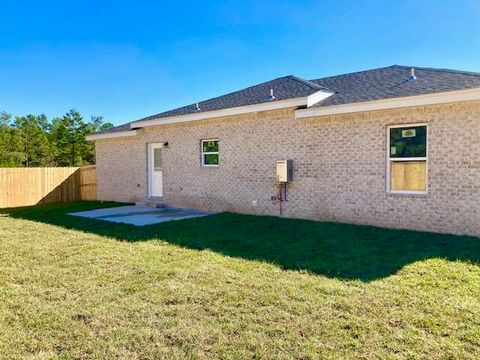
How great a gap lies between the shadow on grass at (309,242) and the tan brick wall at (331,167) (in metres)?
0.56

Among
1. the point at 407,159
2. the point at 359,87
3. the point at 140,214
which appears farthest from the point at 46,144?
the point at 407,159

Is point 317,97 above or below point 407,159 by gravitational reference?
above

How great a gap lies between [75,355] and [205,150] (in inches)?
412

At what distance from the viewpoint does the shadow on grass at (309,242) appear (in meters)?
6.23

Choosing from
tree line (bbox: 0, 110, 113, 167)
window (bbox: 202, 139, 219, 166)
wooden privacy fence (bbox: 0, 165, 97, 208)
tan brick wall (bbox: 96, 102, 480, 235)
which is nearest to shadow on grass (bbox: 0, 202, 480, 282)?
tan brick wall (bbox: 96, 102, 480, 235)

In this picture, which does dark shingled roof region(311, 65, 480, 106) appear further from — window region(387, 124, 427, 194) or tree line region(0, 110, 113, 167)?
tree line region(0, 110, 113, 167)

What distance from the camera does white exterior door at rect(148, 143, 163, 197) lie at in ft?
50.4

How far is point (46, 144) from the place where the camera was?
40.4 metres

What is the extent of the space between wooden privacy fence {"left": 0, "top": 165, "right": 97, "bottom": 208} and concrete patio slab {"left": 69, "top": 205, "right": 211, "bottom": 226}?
581 centimetres

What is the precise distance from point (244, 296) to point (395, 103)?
20.3ft

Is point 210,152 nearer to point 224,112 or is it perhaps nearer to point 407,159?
point 224,112

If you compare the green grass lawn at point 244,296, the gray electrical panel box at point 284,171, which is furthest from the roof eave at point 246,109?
the green grass lawn at point 244,296

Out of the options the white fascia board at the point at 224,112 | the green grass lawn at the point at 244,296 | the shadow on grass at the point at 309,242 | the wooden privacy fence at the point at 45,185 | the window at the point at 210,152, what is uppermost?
the white fascia board at the point at 224,112

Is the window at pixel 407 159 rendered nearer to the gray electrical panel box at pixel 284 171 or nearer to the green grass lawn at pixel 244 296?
the green grass lawn at pixel 244 296
